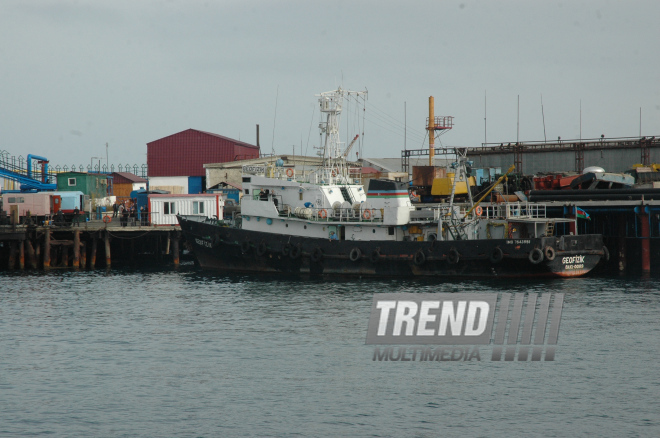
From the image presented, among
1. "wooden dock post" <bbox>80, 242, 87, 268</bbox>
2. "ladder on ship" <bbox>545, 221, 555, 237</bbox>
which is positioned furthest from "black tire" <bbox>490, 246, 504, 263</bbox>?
"wooden dock post" <bbox>80, 242, 87, 268</bbox>

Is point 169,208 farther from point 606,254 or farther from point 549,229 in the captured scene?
→ point 606,254

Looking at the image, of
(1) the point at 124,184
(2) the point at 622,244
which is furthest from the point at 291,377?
(1) the point at 124,184

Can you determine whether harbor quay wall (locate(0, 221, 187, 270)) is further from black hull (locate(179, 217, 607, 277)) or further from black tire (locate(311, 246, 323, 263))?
black tire (locate(311, 246, 323, 263))

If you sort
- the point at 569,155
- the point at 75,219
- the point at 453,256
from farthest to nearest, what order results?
the point at 569,155, the point at 75,219, the point at 453,256

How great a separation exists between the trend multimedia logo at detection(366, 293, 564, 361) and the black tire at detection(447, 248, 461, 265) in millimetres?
4927

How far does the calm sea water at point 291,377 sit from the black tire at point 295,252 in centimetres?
775

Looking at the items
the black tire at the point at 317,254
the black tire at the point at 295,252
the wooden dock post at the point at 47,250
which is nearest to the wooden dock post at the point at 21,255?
the wooden dock post at the point at 47,250

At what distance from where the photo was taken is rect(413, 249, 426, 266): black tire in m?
36.0

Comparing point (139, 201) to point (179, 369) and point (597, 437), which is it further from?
point (597, 437)

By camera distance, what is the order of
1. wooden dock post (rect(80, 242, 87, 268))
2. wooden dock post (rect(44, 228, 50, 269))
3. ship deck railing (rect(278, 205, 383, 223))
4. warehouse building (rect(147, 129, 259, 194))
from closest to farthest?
ship deck railing (rect(278, 205, 383, 223)) < wooden dock post (rect(44, 228, 50, 269)) < wooden dock post (rect(80, 242, 87, 268)) < warehouse building (rect(147, 129, 259, 194))

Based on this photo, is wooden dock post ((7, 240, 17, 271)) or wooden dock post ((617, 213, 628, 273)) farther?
wooden dock post ((7, 240, 17, 271))

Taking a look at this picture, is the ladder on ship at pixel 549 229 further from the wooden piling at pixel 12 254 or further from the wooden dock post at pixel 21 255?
the wooden piling at pixel 12 254

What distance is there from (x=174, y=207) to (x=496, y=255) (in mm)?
24227

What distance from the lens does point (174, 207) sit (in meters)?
50.3
